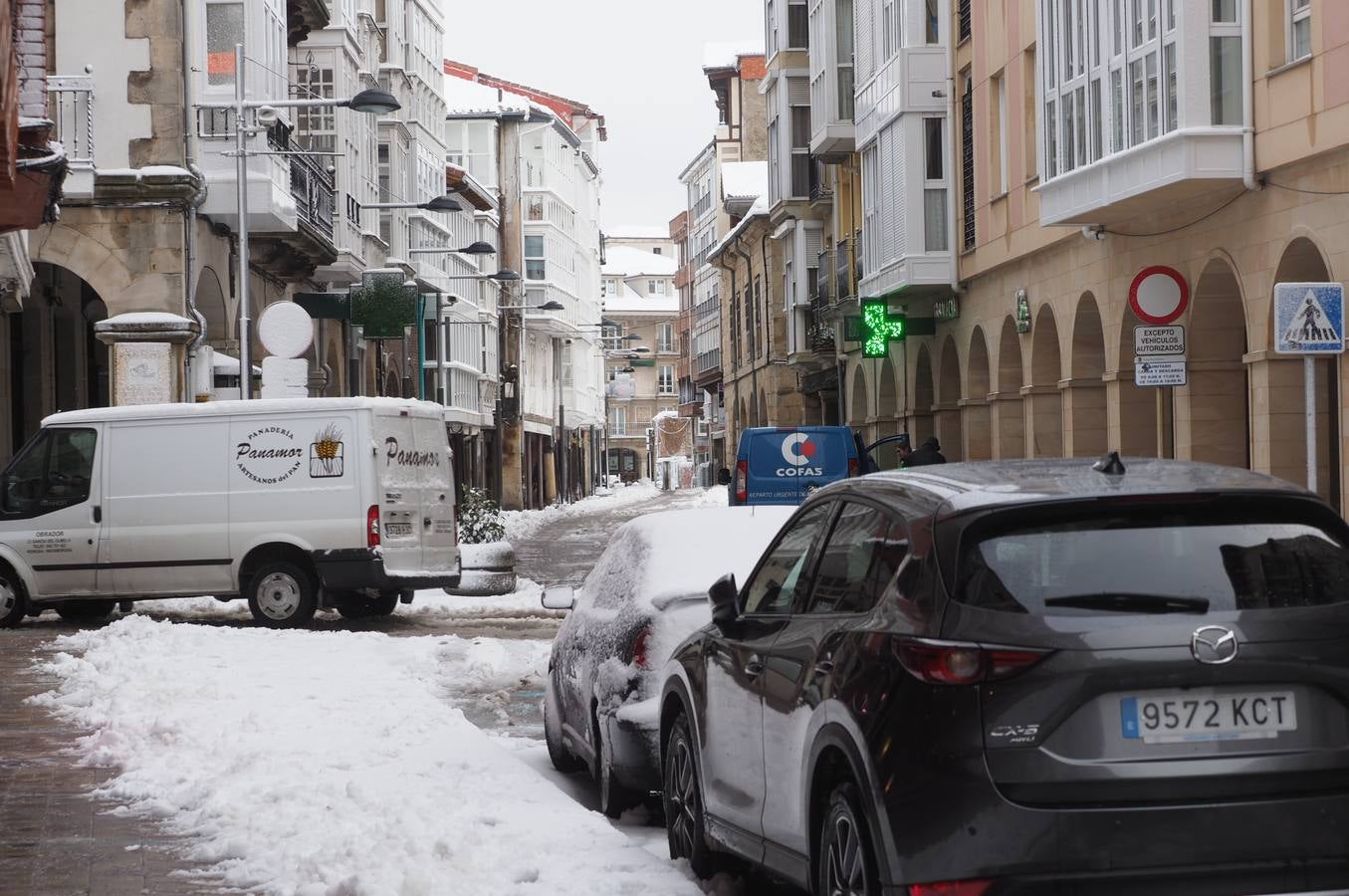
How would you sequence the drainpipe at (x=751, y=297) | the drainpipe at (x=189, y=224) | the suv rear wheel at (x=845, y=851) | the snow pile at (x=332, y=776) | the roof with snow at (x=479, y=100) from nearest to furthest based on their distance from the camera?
the suv rear wheel at (x=845, y=851), the snow pile at (x=332, y=776), the drainpipe at (x=189, y=224), the drainpipe at (x=751, y=297), the roof with snow at (x=479, y=100)

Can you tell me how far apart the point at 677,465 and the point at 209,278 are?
99593 millimetres

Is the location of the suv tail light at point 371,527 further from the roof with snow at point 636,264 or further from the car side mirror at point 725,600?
the roof with snow at point 636,264

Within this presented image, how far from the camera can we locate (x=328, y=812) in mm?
8445

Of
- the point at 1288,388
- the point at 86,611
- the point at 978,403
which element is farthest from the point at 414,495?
the point at 978,403

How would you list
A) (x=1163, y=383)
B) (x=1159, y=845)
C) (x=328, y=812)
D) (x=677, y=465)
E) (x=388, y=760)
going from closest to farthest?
(x=1159, y=845) → (x=328, y=812) → (x=388, y=760) → (x=1163, y=383) → (x=677, y=465)

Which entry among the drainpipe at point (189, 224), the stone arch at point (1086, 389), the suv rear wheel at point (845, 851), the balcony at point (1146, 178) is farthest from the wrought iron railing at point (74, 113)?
the suv rear wheel at point (845, 851)

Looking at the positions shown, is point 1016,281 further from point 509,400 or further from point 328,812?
point 509,400

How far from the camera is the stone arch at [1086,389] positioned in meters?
30.2

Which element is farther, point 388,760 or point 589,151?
point 589,151

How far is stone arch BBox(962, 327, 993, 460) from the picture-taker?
3728 cm

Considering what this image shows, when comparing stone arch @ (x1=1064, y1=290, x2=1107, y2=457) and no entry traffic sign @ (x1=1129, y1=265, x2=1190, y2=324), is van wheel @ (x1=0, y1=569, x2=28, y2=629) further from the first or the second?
stone arch @ (x1=1064, y1=290, x2=1107, y2=457)

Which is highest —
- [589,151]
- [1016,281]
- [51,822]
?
[589,151]

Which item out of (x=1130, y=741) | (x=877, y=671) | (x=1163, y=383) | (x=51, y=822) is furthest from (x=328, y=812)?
(x=1163, y=383)

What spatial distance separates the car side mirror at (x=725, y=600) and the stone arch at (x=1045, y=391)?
26.2 m
